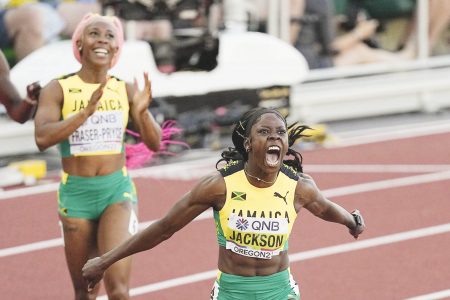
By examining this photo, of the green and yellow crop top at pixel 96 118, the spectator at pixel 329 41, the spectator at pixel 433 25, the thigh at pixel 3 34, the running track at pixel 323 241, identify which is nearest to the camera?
the green and yellow crop top at pixel 96 118

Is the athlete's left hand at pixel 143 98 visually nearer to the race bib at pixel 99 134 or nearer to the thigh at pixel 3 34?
the race bib at pixel 99 134

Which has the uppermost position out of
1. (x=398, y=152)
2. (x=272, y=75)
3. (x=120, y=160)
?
(x=120, y=160)

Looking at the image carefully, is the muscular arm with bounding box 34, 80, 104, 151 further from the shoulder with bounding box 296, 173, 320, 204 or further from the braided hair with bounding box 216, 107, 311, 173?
the shoulder with bounding box 296, 173, 320, 204

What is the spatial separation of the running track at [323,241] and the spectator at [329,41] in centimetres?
255

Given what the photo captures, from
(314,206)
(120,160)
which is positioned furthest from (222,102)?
(314,206)

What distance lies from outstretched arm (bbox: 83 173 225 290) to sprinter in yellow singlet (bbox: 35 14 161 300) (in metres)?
1.01

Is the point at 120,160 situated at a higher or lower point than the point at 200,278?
higher

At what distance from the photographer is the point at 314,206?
5242 millimetres

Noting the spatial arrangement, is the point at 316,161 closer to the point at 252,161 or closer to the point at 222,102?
the point at 222,102

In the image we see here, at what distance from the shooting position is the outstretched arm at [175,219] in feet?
16.5

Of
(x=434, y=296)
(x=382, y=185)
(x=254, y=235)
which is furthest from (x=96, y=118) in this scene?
(x=382, y=185)

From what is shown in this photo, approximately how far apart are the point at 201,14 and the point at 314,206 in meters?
7.53

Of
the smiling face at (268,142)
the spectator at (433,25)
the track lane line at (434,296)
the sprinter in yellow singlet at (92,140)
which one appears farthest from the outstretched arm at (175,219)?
the spectator at (433,25)

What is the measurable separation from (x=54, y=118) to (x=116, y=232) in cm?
73
